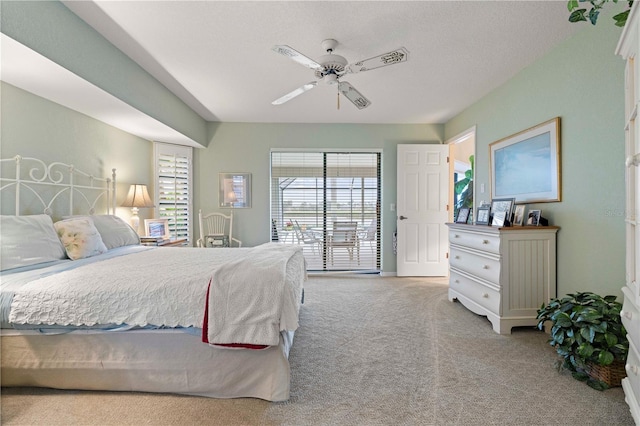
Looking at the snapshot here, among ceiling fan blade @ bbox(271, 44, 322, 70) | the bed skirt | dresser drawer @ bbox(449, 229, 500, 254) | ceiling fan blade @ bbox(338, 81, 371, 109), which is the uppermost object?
ceiling fan blade @ bbox(271, 44, 322, 70)

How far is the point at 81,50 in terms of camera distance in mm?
2270

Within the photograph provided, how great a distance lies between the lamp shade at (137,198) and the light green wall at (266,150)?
1302 millimetres

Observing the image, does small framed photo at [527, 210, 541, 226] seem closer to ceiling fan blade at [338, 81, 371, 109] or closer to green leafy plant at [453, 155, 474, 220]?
ceiling fan blade at [338, 81, 371, 109]

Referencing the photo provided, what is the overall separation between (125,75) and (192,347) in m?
2.51

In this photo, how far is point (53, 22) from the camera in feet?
Result: 6.64

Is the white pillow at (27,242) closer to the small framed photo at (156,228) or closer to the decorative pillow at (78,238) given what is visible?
the decorative pillow at (78,238)

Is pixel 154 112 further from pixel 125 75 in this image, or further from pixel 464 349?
pixel 464 349

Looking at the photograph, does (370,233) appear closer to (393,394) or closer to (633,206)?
(393,394)

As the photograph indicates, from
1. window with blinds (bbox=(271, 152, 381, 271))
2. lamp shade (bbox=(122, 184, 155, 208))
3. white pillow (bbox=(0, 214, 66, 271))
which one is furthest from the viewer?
window with blinds (bbox=(271, 152, 381, 271))

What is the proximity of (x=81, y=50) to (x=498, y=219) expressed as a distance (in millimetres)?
3827

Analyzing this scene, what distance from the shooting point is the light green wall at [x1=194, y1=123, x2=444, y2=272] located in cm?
506

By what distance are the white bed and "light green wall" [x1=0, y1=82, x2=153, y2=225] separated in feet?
3.39

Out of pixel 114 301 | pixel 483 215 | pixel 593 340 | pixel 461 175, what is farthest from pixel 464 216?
pixel 461 175

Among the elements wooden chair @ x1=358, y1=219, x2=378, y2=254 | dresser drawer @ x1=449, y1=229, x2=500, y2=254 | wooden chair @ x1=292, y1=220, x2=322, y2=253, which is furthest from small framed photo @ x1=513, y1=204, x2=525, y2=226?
wooden chair @ x1=292, y1=220, x2=322, y2=253
